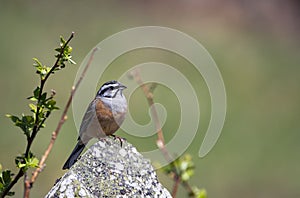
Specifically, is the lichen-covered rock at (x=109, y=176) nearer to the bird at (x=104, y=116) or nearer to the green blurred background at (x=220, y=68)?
the bird at (x=104, y=116)

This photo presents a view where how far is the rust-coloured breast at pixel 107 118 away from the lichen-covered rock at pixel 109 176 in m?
0.93

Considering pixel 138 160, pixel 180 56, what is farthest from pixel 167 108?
pixel 138 160

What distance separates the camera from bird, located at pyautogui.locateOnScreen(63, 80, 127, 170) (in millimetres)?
3645

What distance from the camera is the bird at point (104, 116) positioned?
3645mm

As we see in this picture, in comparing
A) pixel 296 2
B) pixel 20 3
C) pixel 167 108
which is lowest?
pixel 167 108

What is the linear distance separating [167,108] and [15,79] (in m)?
2.43

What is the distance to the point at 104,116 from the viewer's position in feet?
12.6

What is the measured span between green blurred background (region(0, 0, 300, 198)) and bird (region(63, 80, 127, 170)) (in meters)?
3.30

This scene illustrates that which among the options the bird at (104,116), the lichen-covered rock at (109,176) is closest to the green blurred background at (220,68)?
the bird at (104,116)

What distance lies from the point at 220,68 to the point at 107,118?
9855 millimetres

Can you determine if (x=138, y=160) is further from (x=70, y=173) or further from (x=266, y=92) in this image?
(x=266, y=92)

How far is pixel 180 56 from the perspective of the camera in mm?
13820

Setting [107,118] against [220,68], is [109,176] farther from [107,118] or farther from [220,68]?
[220,68]

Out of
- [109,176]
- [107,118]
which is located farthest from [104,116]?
[109,176]
